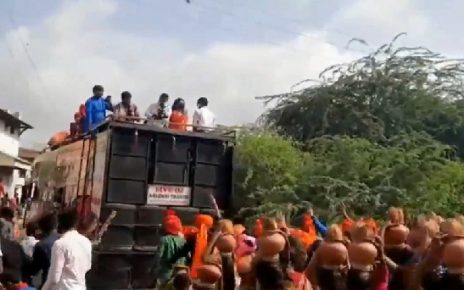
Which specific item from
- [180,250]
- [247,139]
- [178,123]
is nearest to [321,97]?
[247,139]

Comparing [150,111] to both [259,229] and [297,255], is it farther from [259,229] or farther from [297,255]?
[297,255]

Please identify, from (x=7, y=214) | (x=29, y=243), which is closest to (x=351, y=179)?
(x=29, y=243)

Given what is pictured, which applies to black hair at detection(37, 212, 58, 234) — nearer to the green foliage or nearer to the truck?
the truck

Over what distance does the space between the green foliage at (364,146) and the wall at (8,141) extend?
32404 mm

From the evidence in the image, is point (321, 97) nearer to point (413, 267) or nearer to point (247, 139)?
point (247, 139)

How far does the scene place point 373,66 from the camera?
799 inches

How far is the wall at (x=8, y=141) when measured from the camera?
50469 mm

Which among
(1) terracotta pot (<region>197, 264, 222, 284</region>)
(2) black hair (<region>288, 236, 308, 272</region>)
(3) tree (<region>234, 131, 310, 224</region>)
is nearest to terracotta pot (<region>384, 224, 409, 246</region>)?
(2) black hair (<region>288, 236, 308, 272</region>)

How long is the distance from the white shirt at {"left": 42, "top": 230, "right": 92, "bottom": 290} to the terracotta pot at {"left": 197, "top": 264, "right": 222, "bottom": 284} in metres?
1.50

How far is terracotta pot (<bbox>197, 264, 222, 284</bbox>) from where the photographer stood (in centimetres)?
509

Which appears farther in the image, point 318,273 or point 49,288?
point 49,288

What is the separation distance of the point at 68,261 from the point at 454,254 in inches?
121

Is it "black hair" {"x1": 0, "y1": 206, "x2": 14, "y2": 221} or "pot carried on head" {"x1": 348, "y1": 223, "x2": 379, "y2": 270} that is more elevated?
"black hair" {"x1": 0, "y1": 206, "x2": 14, "y2": 221}

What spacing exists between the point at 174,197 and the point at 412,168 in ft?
20.2
